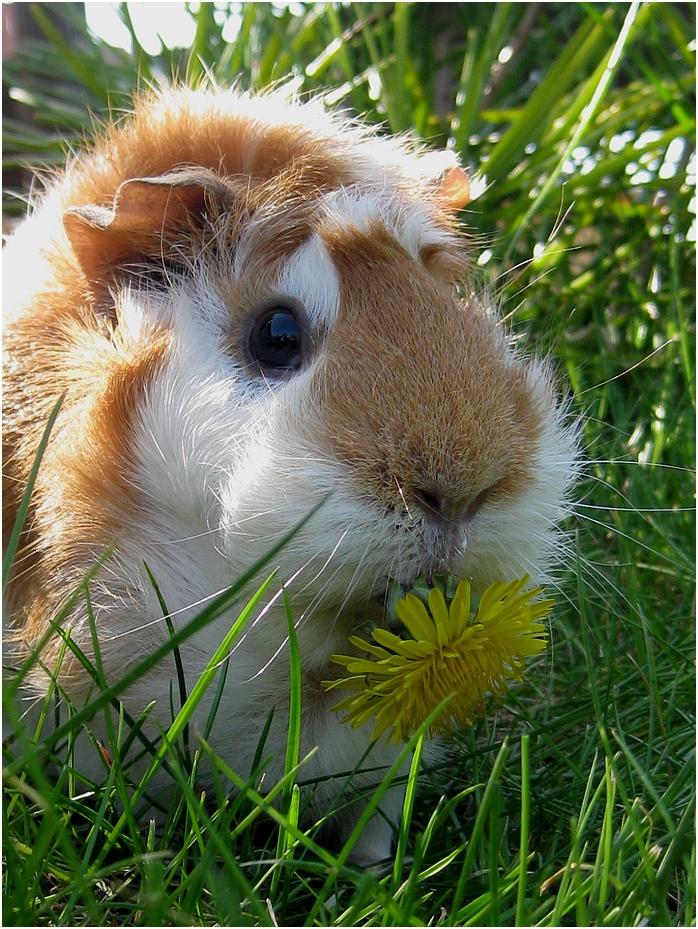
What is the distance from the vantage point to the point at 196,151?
1.41m

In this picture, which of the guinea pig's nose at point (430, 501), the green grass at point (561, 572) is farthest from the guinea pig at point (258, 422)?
the green grass at point (561, 572)

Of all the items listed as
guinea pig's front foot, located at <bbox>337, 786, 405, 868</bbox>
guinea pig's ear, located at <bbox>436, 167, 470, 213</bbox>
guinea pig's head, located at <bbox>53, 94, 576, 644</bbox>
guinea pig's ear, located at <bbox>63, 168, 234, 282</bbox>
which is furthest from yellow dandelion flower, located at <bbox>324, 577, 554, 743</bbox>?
guinea pig's ear, located at <bbox>436, 167, 470, 213</bbox>

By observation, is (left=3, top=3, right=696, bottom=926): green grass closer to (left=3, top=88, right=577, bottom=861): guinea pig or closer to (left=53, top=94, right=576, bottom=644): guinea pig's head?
(left=3, top=88, right=577, bottom=861): guinea pig

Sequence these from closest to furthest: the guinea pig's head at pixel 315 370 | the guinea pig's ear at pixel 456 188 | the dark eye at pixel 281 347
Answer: the guinea pig's head at pixel 315 370 < the dark eye at pixel 281 347 < the guinea pig's ear at pixel 456 188

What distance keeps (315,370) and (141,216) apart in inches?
17.2

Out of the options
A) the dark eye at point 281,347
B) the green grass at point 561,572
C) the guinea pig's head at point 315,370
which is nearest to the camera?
the green grass at point 561,572

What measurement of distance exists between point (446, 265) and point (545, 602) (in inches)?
24.2

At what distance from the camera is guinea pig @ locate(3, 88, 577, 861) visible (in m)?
1.01

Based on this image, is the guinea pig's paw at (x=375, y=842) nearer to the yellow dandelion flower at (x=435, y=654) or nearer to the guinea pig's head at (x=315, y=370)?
the yellow dandelion flower at (x=435, y=654)

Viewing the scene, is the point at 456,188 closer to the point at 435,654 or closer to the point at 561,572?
the point at 561,572

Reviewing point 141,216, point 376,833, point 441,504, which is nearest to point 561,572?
point 376,833

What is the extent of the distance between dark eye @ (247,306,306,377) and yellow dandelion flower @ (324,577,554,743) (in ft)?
1.27

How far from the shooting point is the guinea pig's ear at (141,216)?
4.20ft

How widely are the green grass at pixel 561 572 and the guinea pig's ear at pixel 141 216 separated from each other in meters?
0.45
